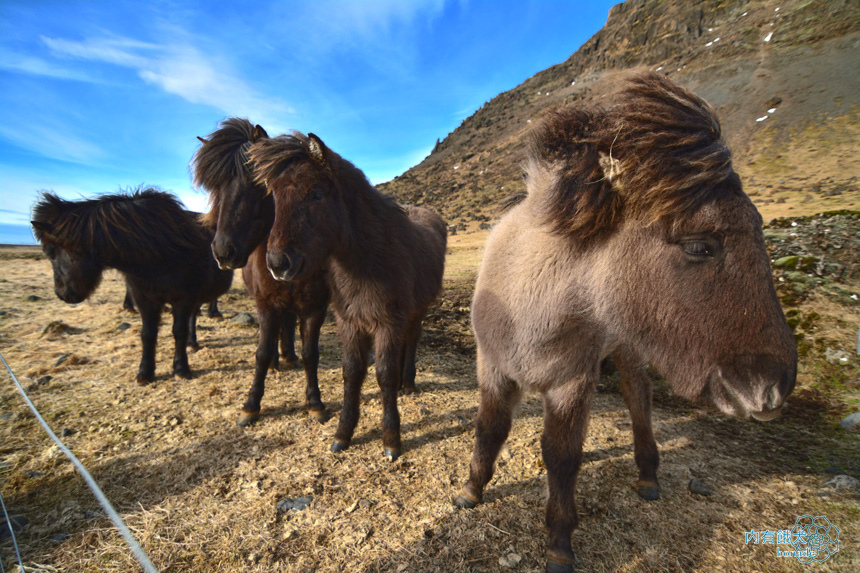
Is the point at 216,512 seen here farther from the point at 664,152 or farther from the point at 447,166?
the point at 447,166

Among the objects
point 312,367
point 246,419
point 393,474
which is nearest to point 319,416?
point 312,367

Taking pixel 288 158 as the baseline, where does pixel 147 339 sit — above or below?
below

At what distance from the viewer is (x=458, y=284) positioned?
35.2 ft

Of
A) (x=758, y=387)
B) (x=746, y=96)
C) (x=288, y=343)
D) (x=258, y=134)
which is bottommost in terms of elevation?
(x=288, y=343)

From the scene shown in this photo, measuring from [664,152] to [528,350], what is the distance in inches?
49.1

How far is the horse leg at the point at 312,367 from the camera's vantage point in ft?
13.8

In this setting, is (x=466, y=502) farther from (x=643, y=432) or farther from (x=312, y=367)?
(x=312, y=367)

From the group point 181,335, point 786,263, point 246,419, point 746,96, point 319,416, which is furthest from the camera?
point 746,96

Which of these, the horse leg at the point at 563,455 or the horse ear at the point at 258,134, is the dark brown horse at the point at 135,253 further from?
the horse leg at the point at 563,455

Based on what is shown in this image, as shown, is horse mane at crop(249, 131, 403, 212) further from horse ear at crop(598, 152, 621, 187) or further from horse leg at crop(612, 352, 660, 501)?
horse leg at crop(612, 352, 660, 501)

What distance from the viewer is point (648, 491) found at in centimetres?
293

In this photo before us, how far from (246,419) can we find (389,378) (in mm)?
1828

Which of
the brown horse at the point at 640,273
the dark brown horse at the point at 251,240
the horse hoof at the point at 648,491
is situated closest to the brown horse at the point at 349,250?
the dark brown horse at the point at 251,240

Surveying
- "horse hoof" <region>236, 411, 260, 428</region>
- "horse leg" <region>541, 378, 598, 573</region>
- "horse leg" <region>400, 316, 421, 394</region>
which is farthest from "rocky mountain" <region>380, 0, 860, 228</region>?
"horse hoof" <region>236, 411, 260, 428</region>
